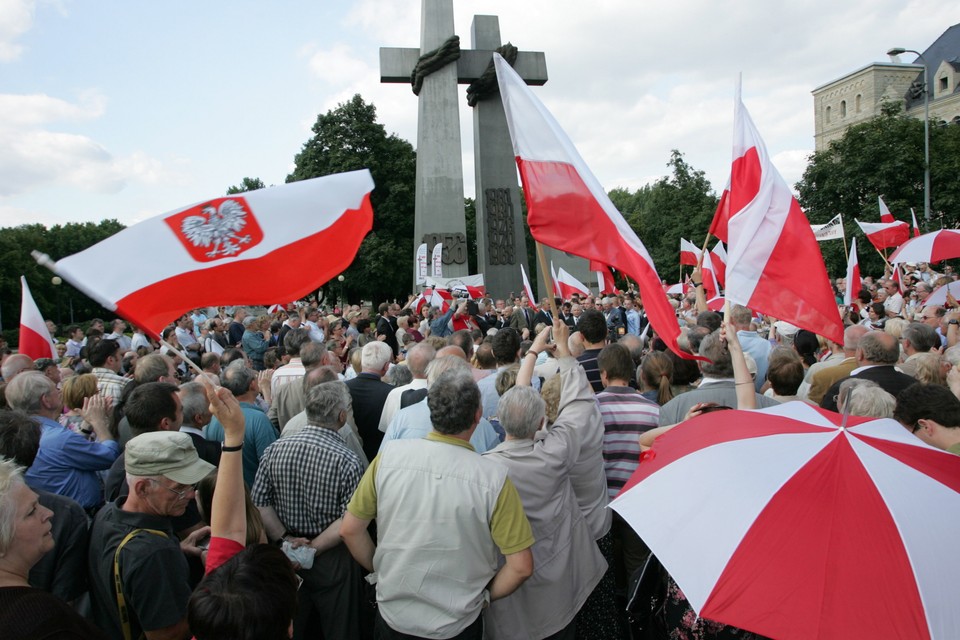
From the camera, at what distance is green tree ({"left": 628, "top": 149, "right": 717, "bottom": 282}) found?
40.9 metres

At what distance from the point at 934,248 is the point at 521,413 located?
10.9 m

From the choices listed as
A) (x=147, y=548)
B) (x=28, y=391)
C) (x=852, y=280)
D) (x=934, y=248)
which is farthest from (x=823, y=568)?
(x=934, y=248)

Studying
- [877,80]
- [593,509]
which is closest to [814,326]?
[593,509]

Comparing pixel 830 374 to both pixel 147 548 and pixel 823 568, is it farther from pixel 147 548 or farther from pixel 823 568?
pixel 147 548

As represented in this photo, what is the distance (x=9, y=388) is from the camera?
4.43 meters

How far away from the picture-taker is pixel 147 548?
2.60 metres

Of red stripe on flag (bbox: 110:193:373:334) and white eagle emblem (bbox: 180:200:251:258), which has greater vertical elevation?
white eagle emblem (bbox: 180:200:251:258)

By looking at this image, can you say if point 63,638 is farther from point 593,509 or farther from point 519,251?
point 519,251

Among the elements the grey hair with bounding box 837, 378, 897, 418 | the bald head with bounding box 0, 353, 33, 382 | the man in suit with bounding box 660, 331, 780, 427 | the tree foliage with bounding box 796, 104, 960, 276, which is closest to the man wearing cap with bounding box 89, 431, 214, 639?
the man in suit with bounding box 660, 331, 780, 427

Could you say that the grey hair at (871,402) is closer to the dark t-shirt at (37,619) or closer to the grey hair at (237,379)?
the dark t-shirt at (37,619)

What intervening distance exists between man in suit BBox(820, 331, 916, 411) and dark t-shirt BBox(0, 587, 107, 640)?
180 inches

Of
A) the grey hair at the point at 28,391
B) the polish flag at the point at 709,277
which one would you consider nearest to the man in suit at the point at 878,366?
the grey hair at the point at 28,391

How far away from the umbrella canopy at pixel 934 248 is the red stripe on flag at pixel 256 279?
10.8m

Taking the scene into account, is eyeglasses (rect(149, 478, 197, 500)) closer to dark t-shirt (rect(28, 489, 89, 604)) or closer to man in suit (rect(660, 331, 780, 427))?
dark t-shirt (rect(28, 489, 89, 604))
